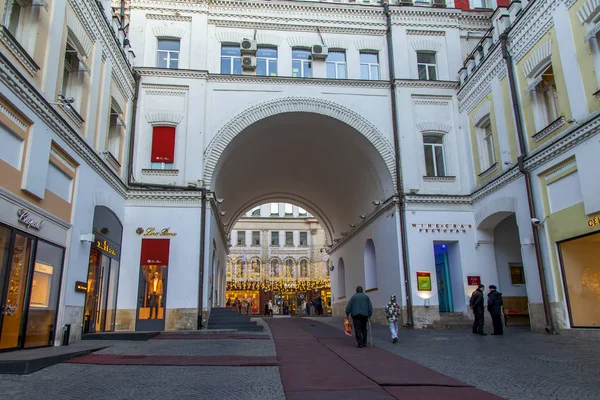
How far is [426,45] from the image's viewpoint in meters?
19.3

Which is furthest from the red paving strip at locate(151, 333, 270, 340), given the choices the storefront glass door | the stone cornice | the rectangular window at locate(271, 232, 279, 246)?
the rectangular window at locate(271, 232, 279, 246)

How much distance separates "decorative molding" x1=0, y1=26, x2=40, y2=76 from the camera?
27.1ft

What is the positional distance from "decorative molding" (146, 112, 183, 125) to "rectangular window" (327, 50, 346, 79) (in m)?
6.51

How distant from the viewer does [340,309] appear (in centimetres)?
2639

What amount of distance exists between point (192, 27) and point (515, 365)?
1630 centimetres

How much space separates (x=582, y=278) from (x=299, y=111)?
11.1 m

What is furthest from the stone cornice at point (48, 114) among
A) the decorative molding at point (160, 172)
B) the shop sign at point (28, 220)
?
the decorative molding at point (160, 172)

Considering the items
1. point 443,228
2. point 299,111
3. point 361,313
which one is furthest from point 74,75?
point 443,228

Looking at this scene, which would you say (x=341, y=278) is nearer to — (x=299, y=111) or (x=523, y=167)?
(x=299, y=111)

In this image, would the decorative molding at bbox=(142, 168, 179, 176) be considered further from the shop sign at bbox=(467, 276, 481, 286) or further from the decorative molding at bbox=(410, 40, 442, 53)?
the shop sign at bbox=(467, 276, 481, 286)

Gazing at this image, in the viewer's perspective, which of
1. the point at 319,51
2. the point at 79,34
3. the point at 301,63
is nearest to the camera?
the point at 79,34

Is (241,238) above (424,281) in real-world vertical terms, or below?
above

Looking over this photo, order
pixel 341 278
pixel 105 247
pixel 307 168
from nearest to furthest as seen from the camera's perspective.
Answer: pixel 105 247 < pixel 307 168 < pixel 341 278

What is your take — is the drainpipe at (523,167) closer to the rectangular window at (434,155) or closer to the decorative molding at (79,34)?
the rectangular window at (434,155)
